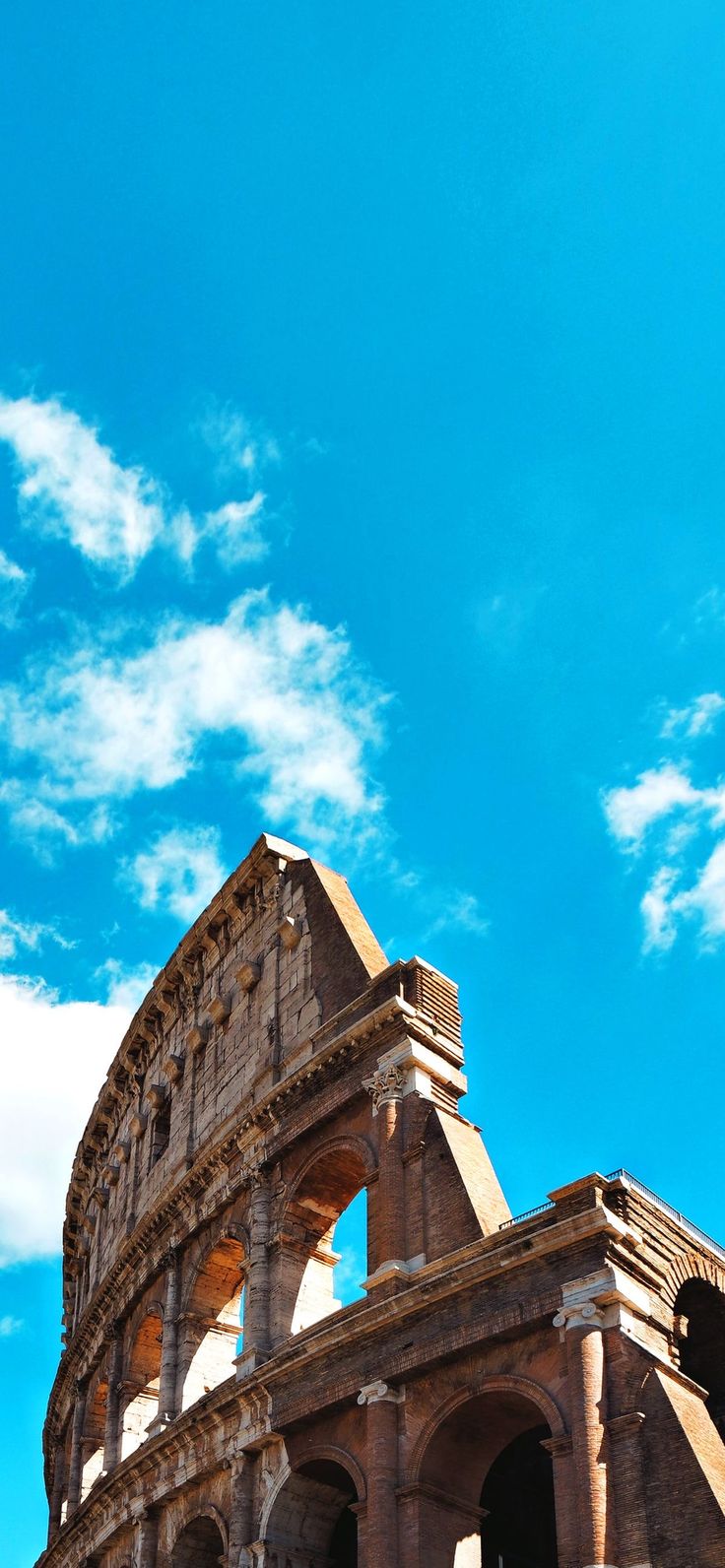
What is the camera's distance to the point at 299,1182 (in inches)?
836

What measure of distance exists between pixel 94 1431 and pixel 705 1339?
49.1ft

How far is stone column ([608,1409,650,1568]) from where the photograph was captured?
1351 centimetres

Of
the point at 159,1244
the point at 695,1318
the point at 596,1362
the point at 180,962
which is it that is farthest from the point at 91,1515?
the point at 596,1362

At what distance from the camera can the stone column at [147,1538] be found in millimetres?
21594

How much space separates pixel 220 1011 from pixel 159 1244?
4.21 metres

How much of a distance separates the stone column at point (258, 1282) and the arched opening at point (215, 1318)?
1.82m

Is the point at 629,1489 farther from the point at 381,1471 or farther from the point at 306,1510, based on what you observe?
the point at 306,1510

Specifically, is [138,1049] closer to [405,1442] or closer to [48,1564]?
[48,1564]

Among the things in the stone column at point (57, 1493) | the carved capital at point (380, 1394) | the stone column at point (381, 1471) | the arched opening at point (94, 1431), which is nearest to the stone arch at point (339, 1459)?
the stone column at point (381, 1471)

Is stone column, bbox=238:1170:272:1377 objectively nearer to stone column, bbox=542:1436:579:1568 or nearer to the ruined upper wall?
the ruined upper wall

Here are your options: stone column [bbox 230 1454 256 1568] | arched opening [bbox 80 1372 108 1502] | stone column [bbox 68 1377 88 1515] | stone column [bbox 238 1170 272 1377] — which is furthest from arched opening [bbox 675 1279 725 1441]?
stone column [bbox 68 1377 88 1515]

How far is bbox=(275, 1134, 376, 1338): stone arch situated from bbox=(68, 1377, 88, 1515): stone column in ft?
32.8

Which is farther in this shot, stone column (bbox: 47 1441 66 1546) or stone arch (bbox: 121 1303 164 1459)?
stone column (bbox: 47 1441 66 1546)

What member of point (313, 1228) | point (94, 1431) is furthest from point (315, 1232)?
point (94, 1431)
